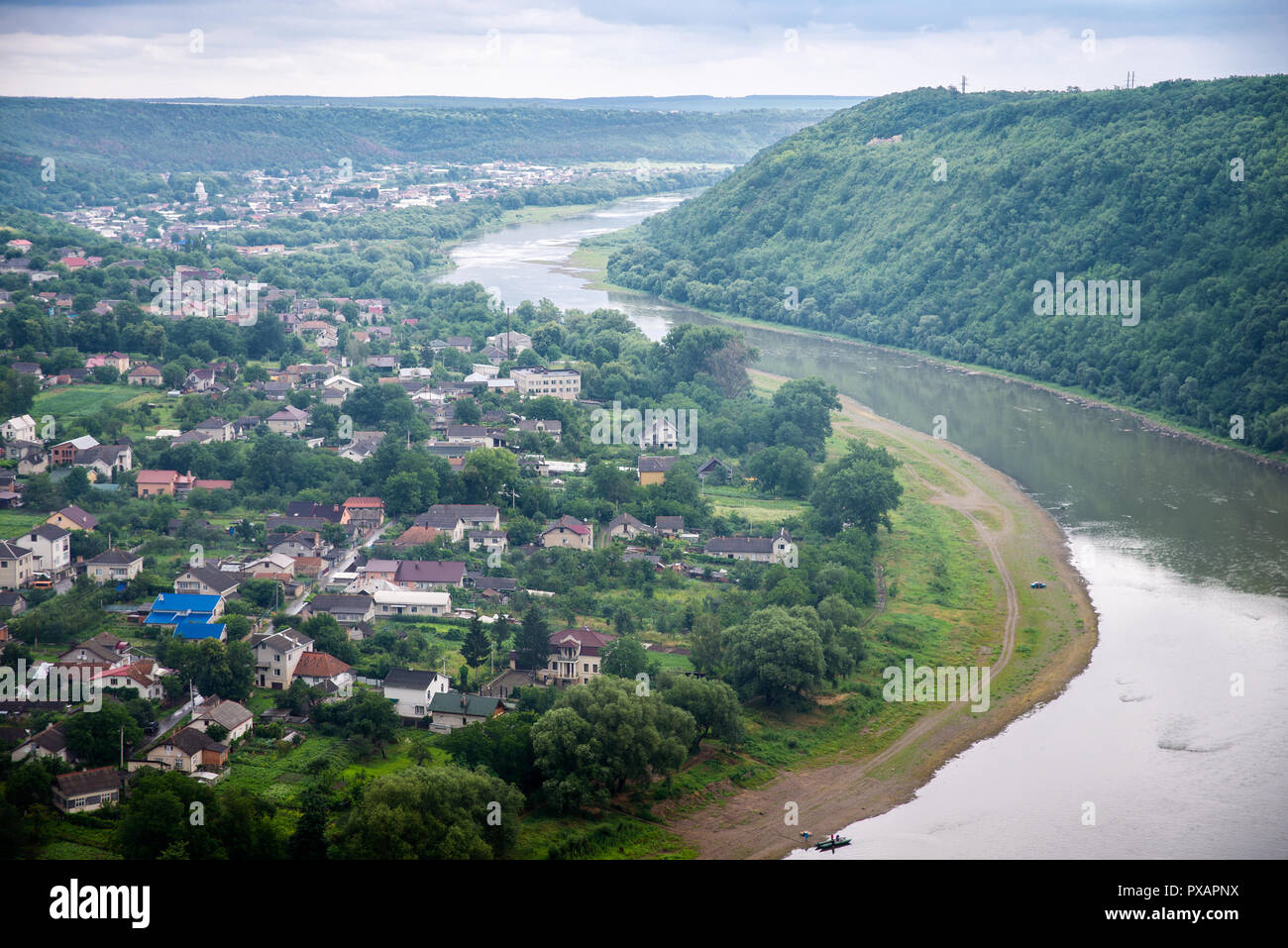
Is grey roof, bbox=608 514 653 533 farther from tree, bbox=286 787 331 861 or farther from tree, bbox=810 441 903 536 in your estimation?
tree, bbox=286 787 331 861

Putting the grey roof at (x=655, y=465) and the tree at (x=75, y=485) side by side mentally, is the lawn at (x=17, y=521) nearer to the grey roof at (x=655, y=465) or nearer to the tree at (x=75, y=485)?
the tree at (x=75, y=485)

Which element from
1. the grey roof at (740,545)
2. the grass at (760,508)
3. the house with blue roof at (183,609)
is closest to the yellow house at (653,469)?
the grass at (760,508)

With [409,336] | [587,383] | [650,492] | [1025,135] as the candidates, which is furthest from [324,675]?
[1025,135]

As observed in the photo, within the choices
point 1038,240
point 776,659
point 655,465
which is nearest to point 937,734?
point 776,659

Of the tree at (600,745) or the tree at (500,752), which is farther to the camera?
the tree at (500,752)

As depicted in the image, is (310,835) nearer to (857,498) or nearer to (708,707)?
(708,707)

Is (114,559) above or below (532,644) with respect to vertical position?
above

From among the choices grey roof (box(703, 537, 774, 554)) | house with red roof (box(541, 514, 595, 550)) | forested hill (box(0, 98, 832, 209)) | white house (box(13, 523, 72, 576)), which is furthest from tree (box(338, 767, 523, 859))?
forested hill (box(0, 98, 832, 209))
